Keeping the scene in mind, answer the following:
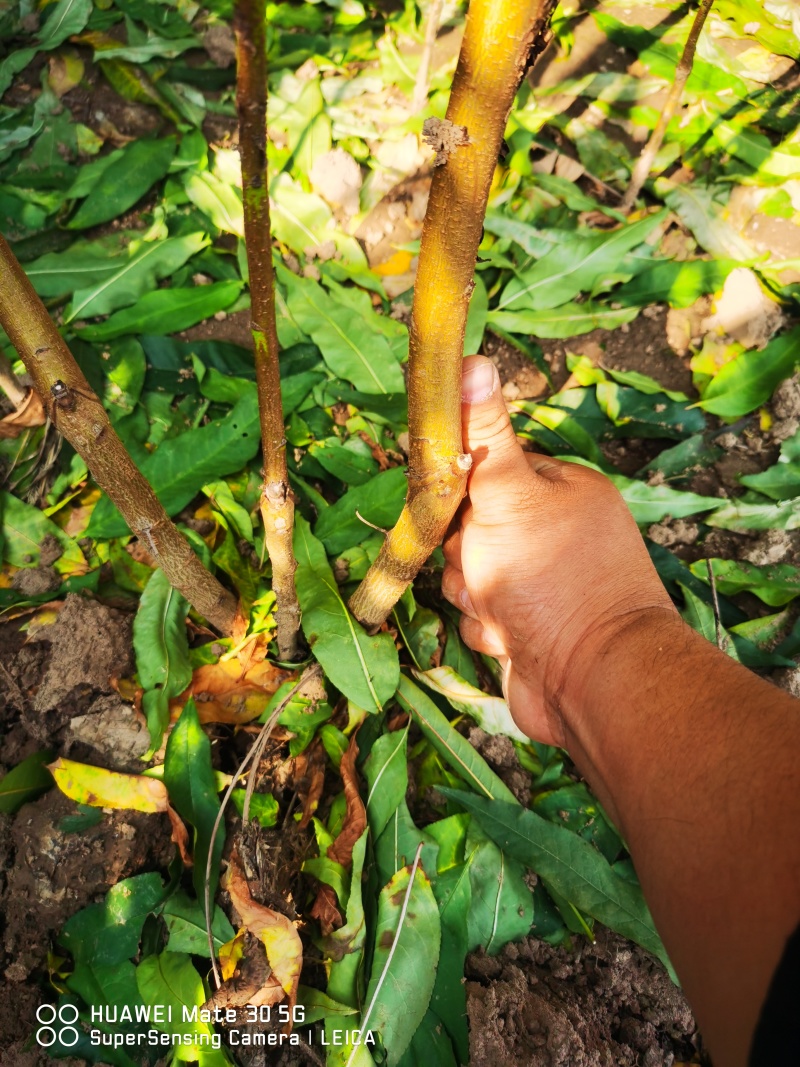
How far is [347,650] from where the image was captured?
1.36 meters

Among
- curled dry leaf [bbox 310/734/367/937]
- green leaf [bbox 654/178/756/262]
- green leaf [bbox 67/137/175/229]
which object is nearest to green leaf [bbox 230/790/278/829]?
curled dry leaf [bbox 310/734/367/937]

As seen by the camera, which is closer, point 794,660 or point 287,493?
point 287,493

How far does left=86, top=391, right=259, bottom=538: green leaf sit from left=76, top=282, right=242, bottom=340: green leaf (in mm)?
412

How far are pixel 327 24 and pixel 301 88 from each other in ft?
1.12

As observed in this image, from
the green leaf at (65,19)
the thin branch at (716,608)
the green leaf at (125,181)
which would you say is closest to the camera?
the thin branch at (716,608)

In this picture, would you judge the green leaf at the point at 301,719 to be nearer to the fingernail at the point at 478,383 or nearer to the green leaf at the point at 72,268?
the fingernail at the point at 478,383

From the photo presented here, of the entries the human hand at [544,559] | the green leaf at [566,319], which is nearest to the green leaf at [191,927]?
the human hand at [544,559]

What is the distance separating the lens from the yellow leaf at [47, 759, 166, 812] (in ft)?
4.37

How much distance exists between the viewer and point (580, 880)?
4.45 feet

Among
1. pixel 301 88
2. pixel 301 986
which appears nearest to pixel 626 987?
pixel 301 986

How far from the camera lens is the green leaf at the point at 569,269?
6.48ft

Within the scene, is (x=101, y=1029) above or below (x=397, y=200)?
below

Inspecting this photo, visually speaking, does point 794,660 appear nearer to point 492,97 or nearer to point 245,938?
point 245,938

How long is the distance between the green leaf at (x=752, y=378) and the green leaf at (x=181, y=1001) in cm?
181
